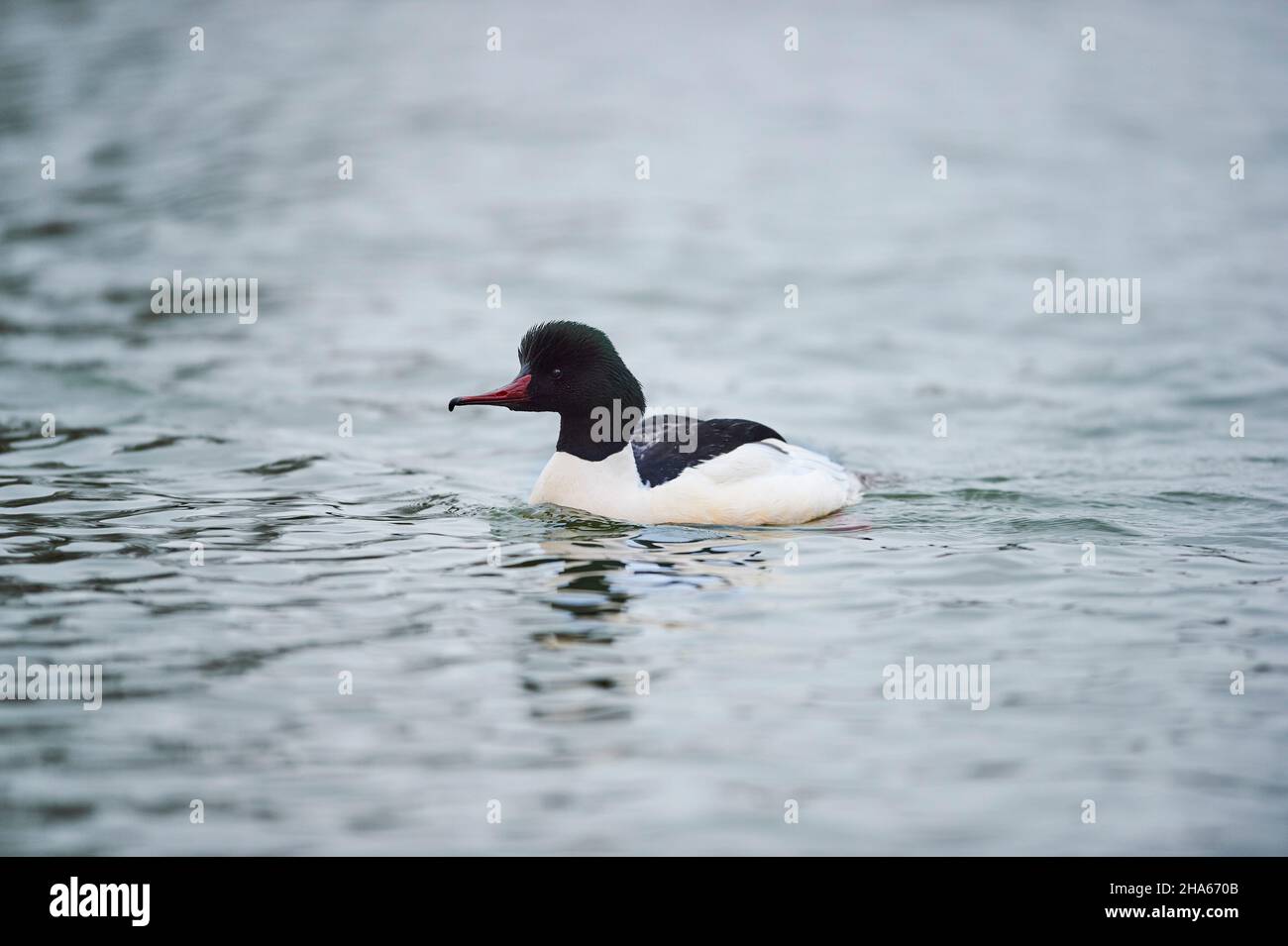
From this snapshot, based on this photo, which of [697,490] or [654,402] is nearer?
[697,490]

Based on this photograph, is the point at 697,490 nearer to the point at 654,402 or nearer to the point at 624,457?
the point at 624,457

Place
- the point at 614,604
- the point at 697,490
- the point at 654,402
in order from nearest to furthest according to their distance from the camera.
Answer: the point at 614,604
the point at 697,490
the point at 654,402

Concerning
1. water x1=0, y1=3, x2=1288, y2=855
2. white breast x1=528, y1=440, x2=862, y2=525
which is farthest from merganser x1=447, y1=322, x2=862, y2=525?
water x1=0, y1=3, x2=1288, y2=855

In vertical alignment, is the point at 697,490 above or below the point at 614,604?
above

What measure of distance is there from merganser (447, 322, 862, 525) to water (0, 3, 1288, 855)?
0.71ft

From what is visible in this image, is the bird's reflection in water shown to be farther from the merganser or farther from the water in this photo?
the merganser

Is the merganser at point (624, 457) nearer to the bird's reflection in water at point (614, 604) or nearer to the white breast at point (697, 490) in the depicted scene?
the white breast at point (697, 490)

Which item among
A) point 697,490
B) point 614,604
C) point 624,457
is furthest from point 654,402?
point 614,604

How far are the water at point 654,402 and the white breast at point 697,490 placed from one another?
0.16 metres

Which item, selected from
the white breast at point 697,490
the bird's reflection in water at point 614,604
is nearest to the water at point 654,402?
the bird's reflection in water at point 614,604

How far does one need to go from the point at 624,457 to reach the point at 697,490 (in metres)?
0.56

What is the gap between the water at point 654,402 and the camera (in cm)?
672

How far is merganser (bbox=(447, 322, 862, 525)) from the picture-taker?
10227 millimetres

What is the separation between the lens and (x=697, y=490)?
10.3 metres
